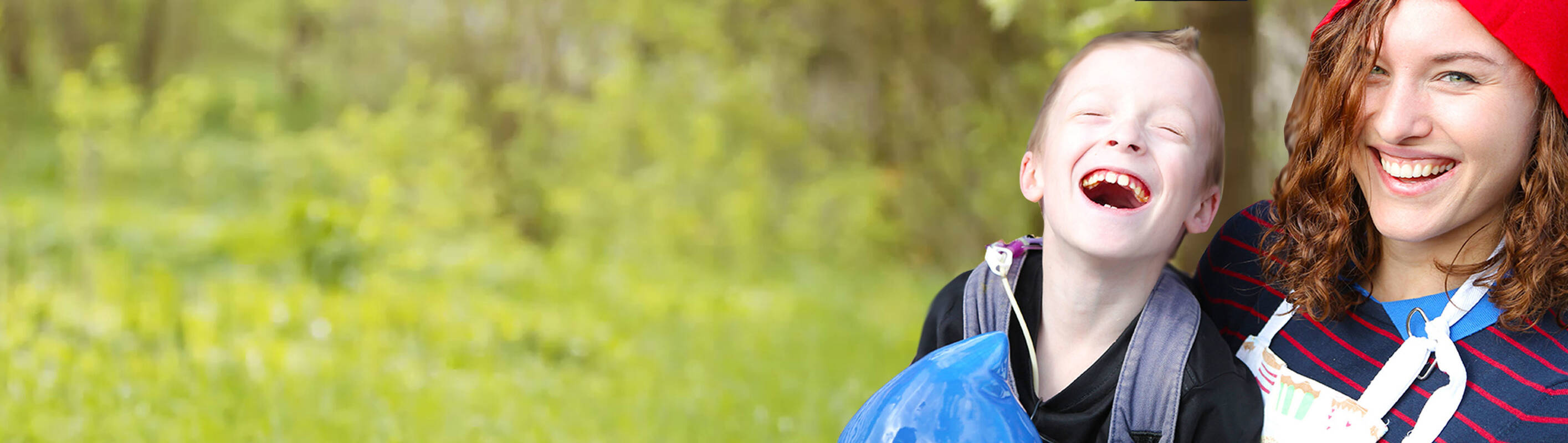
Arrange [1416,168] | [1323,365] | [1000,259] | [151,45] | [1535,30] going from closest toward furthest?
[1535,30] → [1416,168] → [1323,365] → [1000,259] → [151,45]

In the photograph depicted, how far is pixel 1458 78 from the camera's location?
1.40 meters

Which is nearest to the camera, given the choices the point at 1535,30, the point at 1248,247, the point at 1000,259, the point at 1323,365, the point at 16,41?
the point at 1535,30

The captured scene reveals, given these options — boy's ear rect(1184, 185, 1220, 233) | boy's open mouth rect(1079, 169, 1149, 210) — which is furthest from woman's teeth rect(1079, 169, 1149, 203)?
boy's ear rect(1184, 185, 1220, 233)

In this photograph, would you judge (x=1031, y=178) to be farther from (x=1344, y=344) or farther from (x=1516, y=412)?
(x=1516, y=412)

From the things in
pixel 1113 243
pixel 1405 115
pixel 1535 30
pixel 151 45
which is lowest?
pixel 151 45

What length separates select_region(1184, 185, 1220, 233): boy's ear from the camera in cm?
160

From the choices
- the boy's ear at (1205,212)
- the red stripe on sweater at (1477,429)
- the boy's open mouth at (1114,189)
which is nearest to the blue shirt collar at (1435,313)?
the red stripe on sweater at (1477,429)

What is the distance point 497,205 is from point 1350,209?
236 inches

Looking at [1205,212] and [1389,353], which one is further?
[1205,212]

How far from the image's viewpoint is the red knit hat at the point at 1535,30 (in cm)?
133

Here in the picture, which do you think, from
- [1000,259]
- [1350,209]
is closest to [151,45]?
[1000,259]

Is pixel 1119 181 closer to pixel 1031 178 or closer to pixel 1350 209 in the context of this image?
pixel 1031 178

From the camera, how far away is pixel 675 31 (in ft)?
20.4

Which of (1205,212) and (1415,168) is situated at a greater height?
(1415,168)
